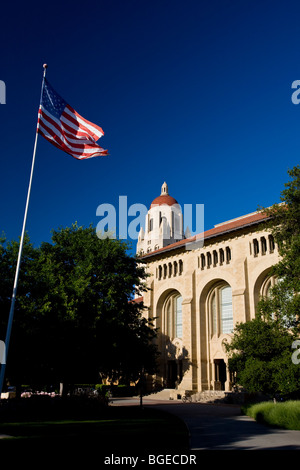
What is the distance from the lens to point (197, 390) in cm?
3856

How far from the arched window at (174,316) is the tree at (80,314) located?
49.2 feet

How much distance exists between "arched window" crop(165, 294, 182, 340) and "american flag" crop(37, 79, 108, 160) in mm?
32666

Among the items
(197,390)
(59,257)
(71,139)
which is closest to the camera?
(71,139)

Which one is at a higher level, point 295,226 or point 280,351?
point 295,226

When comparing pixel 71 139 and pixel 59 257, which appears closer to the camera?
pixel 71 139

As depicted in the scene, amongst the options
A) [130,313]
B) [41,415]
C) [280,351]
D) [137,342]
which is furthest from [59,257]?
[280,351]

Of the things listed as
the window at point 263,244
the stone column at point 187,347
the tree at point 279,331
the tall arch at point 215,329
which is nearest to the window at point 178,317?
the stone column at point 187,347

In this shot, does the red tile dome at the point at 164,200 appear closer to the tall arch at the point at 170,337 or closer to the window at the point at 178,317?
the tall arch at the point at 170,337

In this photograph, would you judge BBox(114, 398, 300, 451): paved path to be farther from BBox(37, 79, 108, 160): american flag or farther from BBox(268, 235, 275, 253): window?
BBox(268, 235, 275, 253): window

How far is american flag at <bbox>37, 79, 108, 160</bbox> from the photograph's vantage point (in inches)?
601

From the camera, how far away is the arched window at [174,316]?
44719 mm

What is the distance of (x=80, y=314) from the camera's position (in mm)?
23281
